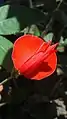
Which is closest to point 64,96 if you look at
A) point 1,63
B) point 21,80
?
point 21,80

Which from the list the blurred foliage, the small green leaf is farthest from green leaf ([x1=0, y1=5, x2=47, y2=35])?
the small green leaf

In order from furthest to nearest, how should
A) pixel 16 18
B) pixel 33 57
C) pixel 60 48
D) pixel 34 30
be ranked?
1. pixel 60 48
2. pixel 34 30
3. pixel 16 18
4. pixel 33 57

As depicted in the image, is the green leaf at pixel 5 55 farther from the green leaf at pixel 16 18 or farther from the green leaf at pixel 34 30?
the green leaf at pixel 34 30

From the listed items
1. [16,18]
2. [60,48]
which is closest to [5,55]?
[16,18]

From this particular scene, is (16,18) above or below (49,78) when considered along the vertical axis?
above

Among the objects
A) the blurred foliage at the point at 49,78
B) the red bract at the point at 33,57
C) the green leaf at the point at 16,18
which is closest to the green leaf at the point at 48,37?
the blurred foliage at the point at 49,78

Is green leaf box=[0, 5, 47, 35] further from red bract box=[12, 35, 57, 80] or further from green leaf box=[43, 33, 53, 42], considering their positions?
green leaf box=[43, 33, 53, 42]

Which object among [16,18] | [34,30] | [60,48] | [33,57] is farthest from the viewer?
[60,48]

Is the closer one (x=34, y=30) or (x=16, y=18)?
(x=16, y=18)

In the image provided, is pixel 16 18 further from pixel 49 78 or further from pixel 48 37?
pixel 49 78
